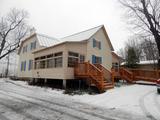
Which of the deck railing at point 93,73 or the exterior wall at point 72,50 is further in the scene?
the exterior wall at point 72,50

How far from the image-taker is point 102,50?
1759 centimetres

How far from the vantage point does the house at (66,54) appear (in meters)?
12.6

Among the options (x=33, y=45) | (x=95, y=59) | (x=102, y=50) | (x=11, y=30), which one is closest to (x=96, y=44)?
(x=102, y=50)

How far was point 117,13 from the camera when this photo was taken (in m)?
18.9

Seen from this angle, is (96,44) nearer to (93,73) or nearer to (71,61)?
(71,61)

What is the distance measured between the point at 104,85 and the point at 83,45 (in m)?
5.41

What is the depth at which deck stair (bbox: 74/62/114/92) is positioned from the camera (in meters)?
10.5

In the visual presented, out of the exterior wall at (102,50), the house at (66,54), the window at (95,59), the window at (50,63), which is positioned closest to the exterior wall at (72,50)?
the house at (66,54)

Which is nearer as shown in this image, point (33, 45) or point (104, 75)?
point (104, 75)

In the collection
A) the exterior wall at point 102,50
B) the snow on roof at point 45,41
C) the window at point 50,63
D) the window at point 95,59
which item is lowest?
the window at point 50,63

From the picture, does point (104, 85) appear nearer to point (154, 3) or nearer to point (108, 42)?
point (108, 42)

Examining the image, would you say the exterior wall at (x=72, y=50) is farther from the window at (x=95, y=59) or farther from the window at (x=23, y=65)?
the window at (x=23, y=65)

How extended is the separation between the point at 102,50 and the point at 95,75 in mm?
7137

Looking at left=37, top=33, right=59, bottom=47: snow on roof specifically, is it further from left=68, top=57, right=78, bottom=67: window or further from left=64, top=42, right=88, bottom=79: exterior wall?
left=68, top=57, right=78, bottom=67: window
